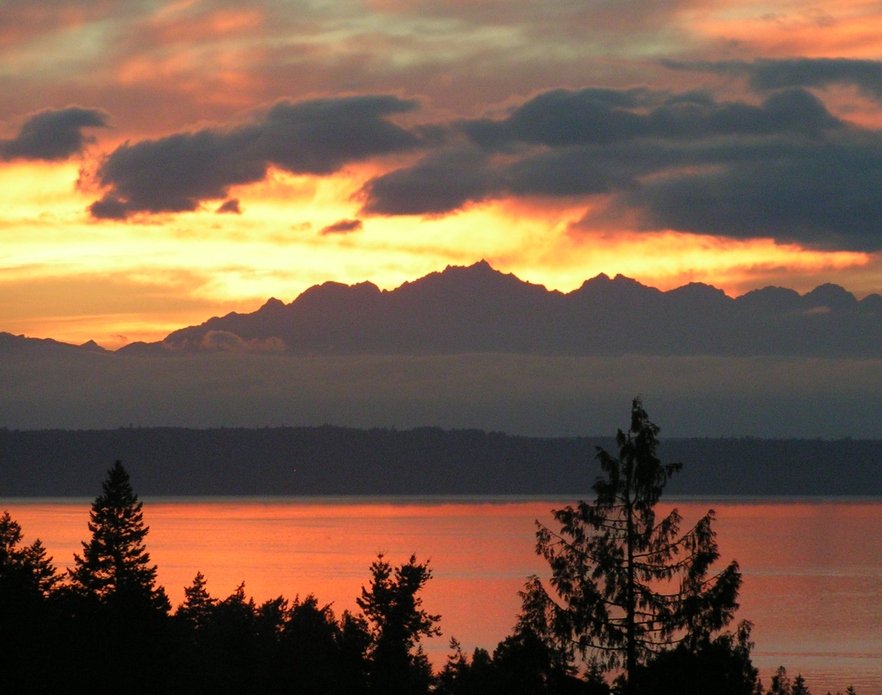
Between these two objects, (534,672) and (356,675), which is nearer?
(534,672)

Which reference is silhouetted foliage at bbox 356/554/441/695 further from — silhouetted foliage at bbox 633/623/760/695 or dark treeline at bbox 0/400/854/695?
silhouetted foliage at bbox 633/623/760/695

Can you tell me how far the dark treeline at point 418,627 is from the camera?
24000 mm

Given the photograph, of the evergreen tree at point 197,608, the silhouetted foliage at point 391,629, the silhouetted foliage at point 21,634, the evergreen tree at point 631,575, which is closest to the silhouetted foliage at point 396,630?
the silhouetted foliage at point 391,629

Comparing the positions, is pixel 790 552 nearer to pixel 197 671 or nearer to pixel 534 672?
pixel 197 671

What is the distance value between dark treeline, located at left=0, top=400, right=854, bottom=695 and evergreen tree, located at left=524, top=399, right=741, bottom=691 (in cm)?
3

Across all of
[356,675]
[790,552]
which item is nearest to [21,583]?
[356,675]

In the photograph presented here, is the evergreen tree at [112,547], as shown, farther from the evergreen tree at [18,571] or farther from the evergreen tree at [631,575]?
the evergreen tree at [631,575]

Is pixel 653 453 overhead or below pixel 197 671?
overhead

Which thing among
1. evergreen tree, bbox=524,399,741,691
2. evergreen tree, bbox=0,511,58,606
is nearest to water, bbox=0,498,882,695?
evergreen tree, bbox=0,511,58,606

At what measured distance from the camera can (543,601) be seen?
24.5 meters

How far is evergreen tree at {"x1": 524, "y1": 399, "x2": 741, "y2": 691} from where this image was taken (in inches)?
941

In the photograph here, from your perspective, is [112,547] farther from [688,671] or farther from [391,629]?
[688,671]

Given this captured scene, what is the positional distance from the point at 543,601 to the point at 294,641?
1865 cm

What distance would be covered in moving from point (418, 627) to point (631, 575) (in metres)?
28.1
